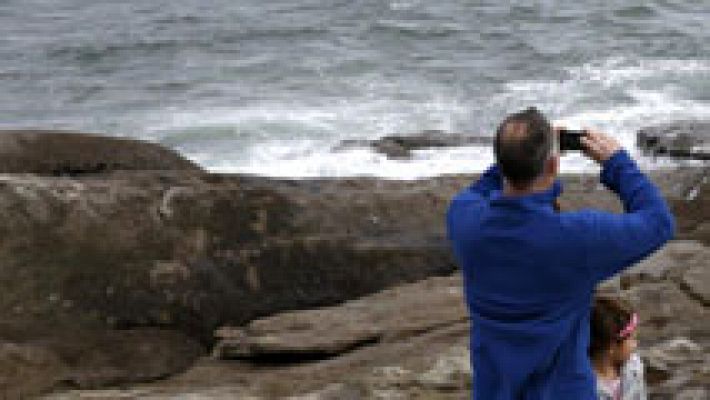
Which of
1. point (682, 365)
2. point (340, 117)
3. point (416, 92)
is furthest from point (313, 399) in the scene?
point (416, 92)

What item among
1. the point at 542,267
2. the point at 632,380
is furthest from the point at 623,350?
the point at 542,267

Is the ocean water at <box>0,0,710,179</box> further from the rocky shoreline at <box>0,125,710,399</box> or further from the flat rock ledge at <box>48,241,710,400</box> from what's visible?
the flat rock ledge at <box>48,241,710,400</box>

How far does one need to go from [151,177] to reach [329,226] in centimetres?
136

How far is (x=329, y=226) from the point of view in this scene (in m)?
8.82

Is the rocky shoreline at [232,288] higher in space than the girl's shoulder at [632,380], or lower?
lower

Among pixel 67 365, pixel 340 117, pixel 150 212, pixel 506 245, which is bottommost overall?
pixel 340 117

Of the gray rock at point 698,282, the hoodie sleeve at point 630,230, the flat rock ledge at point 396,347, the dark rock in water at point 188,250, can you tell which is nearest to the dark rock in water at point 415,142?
the dark rock in water at point 188,250

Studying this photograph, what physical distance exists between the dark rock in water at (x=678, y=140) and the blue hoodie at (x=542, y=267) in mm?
15195

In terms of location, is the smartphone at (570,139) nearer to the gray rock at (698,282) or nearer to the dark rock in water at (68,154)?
the gray rock at (698,282)

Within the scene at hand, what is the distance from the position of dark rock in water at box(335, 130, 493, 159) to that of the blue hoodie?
1625 cm

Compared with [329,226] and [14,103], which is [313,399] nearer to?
[329,226]

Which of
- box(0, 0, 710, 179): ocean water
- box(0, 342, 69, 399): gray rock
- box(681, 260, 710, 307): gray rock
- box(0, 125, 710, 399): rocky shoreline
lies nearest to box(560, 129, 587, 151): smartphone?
box(0, 125, 710, 399): rocky shoreline

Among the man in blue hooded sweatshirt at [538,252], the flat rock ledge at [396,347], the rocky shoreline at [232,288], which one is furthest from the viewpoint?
the rocky shoreline at [232,288]

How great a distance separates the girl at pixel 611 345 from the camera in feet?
13.7
